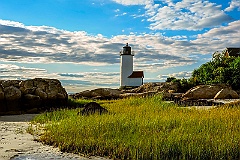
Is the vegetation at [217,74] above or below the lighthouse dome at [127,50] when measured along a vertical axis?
below

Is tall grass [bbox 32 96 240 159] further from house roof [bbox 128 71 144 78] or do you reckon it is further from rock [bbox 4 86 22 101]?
house roof [bbox 128 71 144 78]

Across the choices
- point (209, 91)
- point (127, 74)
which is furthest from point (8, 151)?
point (127, 74)

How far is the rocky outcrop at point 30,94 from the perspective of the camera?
56.7 feet

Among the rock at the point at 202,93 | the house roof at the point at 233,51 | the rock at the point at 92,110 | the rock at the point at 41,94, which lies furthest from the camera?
the house roof at the point at 233,51

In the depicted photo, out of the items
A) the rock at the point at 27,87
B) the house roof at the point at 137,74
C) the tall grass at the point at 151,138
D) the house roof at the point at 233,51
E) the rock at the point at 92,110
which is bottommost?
the tall grass at the point at 151,138

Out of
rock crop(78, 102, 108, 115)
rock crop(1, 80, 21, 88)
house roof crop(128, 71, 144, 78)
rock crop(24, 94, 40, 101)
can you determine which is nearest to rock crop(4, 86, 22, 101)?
rock crop(24, 94, 40, 101)

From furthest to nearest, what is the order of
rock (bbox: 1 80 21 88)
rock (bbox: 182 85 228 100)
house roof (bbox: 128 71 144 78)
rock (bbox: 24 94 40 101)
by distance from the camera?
house roof (bbox: 128 71 144 78), rock (bbox: 182 85 228 100), rock (bbox: 1 80 21 88), rock (bbox: 24 94 40 101)

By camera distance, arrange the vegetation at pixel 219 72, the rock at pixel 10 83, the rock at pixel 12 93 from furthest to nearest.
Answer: the vegetation at pixel 219 72, the rock at pixel 10 83, the rock at pixel 12 93

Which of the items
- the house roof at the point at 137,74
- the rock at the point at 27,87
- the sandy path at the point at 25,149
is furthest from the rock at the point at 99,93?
the house roof at the point at 137,74

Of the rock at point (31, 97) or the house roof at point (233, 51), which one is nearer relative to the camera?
the rock at point (31, 97)

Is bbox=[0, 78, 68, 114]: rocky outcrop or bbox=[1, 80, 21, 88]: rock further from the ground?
bbox=[1, 80, 21, 88]: rock

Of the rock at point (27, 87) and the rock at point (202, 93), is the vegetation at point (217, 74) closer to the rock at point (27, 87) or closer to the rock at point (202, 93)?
the rock at point (202, 93)

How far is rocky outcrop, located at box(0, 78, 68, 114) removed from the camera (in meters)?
17.3

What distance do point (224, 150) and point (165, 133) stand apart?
5.12 feet
